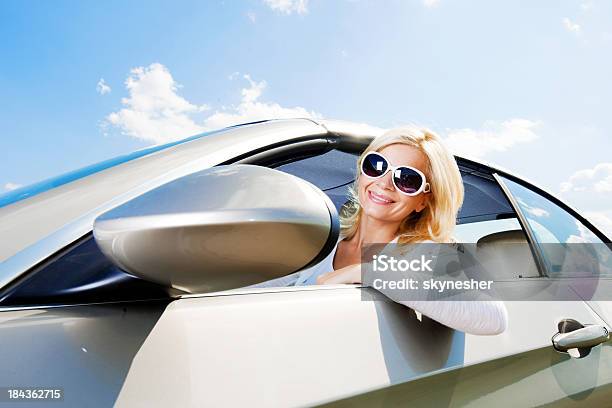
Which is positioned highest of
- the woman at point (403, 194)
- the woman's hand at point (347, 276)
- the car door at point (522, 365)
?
the woman at point (403, 194)

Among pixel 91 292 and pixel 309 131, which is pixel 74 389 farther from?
pixel 309 131

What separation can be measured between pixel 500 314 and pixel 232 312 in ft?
2.32

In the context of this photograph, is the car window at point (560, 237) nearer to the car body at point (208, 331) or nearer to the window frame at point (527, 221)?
the window frame at point (527, 221)

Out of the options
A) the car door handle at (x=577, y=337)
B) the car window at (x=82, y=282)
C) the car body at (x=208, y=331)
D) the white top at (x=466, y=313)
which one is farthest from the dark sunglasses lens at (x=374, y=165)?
the car window at (x=82, y=282)

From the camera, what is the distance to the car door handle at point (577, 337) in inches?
63.2

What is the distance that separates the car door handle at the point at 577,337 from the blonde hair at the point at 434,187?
0.41 m

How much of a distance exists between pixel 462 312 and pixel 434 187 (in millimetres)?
568

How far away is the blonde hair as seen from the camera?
1.71 meters

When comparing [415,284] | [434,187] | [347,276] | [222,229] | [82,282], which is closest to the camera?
[222,229]

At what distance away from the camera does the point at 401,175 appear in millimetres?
1727

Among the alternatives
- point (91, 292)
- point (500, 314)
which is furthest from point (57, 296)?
point (500, 314)

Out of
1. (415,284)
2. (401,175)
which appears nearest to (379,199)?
(401,175)

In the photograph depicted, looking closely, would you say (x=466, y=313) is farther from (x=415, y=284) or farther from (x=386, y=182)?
(x=386, y=182)

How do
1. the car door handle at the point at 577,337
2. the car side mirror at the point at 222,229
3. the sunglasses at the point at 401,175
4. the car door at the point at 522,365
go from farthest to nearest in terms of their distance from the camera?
the sunglasses at the point at 401,175 < the car door handle at the point at 577,337 < the car door at the point at 522,365 < the car side mirror at the point at 222,229
